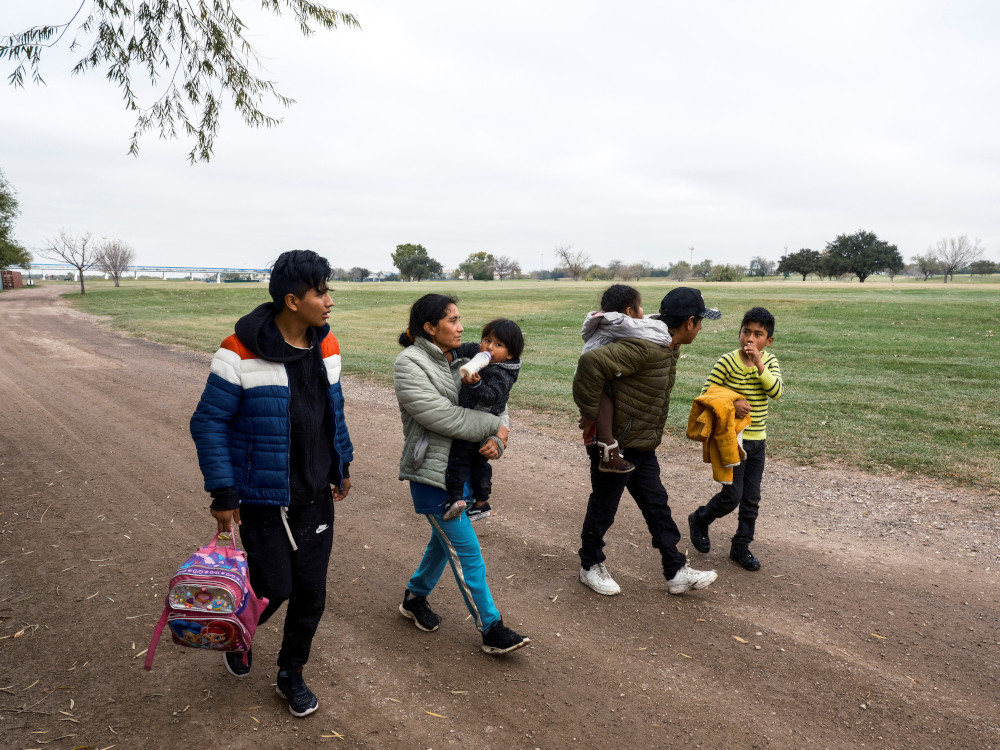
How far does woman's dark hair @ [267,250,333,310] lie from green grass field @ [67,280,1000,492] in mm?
5927

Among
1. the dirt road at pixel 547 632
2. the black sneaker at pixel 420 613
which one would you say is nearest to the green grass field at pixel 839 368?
the dirt road at pixel 547 632

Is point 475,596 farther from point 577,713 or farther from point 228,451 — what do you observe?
point 228,451

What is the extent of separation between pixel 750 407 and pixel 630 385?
1.05 meters

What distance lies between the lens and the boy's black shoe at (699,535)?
476 centimetres

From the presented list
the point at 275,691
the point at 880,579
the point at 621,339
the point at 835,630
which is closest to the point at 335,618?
the point at 275,691

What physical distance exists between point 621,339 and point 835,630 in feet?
6.82

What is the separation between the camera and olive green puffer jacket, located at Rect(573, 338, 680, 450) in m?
3.91

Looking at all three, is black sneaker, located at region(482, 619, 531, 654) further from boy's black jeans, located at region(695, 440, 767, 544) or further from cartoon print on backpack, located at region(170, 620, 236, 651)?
boy's black jeans, located at region(695, 440, 767, 544)

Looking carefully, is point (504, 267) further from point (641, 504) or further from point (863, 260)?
point (641, 504)

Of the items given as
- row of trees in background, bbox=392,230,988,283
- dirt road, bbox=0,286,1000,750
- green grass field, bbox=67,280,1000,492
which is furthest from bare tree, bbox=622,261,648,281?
dirt road, bbox=0,286,1000,750

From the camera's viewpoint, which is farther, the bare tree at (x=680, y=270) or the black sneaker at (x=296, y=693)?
the bare tree at (x=680, y=270)

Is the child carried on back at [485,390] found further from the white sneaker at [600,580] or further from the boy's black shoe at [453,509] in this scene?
the white sneaker at [600,580]

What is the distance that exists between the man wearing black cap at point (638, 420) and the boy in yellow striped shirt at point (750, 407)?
1.57 ft

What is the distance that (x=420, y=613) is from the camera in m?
3.78
